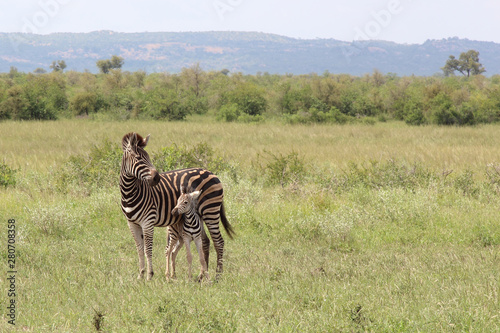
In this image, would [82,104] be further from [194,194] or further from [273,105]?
[194,194]

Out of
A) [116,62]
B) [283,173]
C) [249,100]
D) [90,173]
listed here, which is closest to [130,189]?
[90,173]

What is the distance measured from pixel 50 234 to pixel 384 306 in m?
5.78

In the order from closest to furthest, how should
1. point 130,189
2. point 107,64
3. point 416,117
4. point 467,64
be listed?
A: 1. point 130,189
2. point 416,117
3. point 107,64
4. point 467,64

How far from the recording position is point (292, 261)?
6680 mm

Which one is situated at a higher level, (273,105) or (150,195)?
(150,195)

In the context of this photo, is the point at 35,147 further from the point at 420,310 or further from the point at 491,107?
the point at 491,107

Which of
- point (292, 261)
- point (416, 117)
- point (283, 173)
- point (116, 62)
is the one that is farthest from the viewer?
point (116, 62)

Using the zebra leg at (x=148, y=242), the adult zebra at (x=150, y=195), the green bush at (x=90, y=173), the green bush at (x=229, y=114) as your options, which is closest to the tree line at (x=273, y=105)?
the green bush at (x=229, y=114)

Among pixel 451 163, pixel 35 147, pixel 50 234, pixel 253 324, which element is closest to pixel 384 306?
pixel 253 324

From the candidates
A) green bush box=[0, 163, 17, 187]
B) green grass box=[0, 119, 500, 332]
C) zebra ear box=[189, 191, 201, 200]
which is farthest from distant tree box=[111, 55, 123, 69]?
zebra ear box=[189, 191, 201, 200]

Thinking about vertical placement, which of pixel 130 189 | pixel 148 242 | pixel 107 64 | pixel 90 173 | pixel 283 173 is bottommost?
pixel 90 173

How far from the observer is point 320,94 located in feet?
121

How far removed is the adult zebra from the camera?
5.07 meters

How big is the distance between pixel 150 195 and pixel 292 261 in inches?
89.6
